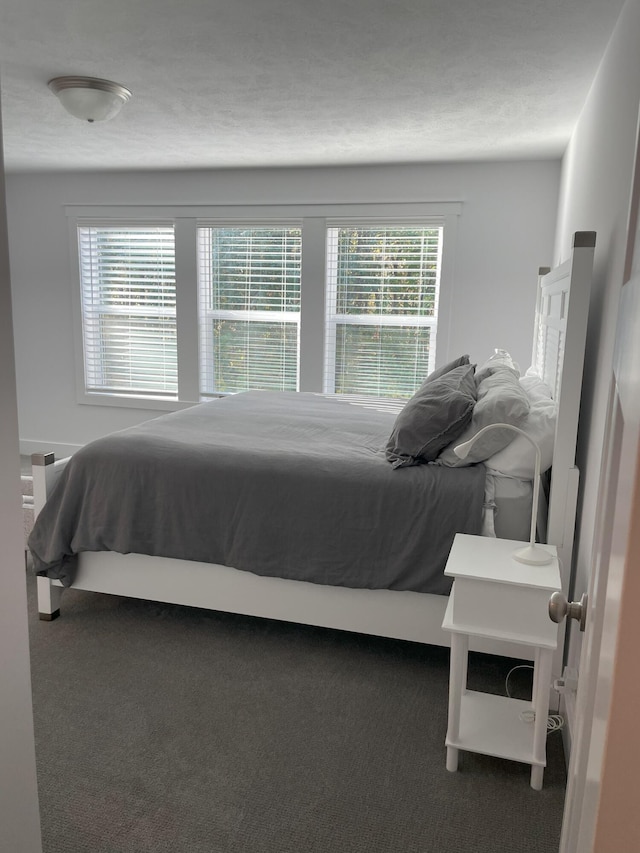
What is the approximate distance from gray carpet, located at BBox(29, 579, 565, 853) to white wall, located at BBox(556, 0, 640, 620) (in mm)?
698

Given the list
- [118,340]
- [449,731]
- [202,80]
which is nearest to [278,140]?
[202,80]

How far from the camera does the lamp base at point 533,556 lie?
2004mm

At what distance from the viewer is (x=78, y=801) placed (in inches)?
71.7

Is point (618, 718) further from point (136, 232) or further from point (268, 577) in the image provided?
point (136, 232)

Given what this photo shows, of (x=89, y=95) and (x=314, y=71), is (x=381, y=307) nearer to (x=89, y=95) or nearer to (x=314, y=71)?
(x=314, y=71)

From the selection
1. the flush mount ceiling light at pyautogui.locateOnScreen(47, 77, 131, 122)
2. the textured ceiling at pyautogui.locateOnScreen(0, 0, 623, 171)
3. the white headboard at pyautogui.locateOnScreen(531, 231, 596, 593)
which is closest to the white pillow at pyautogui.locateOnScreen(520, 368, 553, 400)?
the white headboard at pyautogui.locateOnScreen(531, 231, 596, 593)

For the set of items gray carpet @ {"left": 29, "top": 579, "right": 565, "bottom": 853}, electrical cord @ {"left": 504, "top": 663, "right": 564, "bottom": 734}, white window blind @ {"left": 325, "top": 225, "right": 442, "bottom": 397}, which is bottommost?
gray carpet @ {"left": 29, "top": 579, "right": 565, "bottom": 853}

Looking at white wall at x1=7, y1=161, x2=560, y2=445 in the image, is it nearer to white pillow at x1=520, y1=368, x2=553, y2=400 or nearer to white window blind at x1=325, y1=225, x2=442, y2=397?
white window blind at x1=325, y1=225, x2=442, y2=397

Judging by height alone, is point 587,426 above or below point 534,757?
above

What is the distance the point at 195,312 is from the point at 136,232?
86 centimetres

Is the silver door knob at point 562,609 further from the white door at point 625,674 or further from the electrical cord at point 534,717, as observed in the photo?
the electrical cord at point 534,717

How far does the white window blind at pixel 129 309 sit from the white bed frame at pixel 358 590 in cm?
302

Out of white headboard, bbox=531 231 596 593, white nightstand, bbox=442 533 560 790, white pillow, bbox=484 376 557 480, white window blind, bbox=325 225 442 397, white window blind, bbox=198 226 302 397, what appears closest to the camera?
white nightstand, bbox=442 533 560 790

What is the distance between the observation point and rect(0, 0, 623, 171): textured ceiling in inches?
90.9
